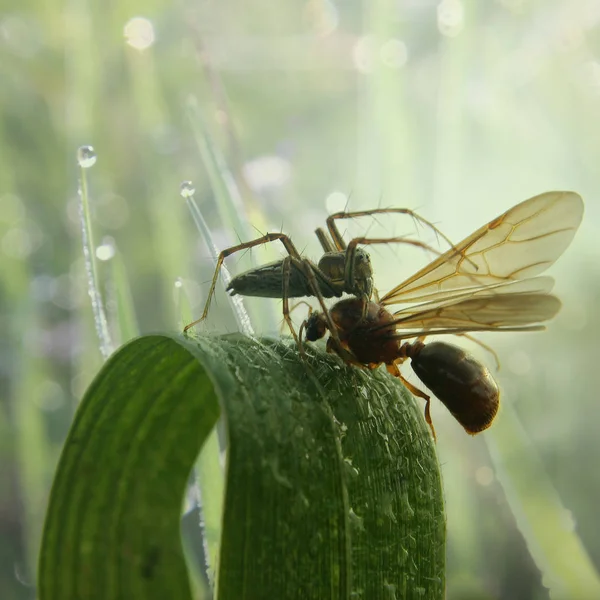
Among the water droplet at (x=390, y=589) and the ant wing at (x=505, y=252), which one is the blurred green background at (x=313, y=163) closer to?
the ant wing at (x=505, y=252)

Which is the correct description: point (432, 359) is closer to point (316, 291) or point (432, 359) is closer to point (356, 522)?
point (316, 291)

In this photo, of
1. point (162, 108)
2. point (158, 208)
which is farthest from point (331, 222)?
point (162, 108)

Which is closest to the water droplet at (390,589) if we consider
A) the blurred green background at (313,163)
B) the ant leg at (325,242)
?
the ant leg at (325,242)

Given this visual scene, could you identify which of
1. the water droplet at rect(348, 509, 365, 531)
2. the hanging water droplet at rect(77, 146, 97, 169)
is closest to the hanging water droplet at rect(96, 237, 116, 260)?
the hanging water droplet at rect(77, 146, 97, 169)

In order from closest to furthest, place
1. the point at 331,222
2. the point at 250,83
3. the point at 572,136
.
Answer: the point at 331,222, the point at 572,136, the point at 250,83

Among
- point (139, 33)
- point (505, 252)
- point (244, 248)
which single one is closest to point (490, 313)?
point (505, 252)

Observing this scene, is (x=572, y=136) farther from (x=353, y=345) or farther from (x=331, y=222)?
(x=353, y=345)
